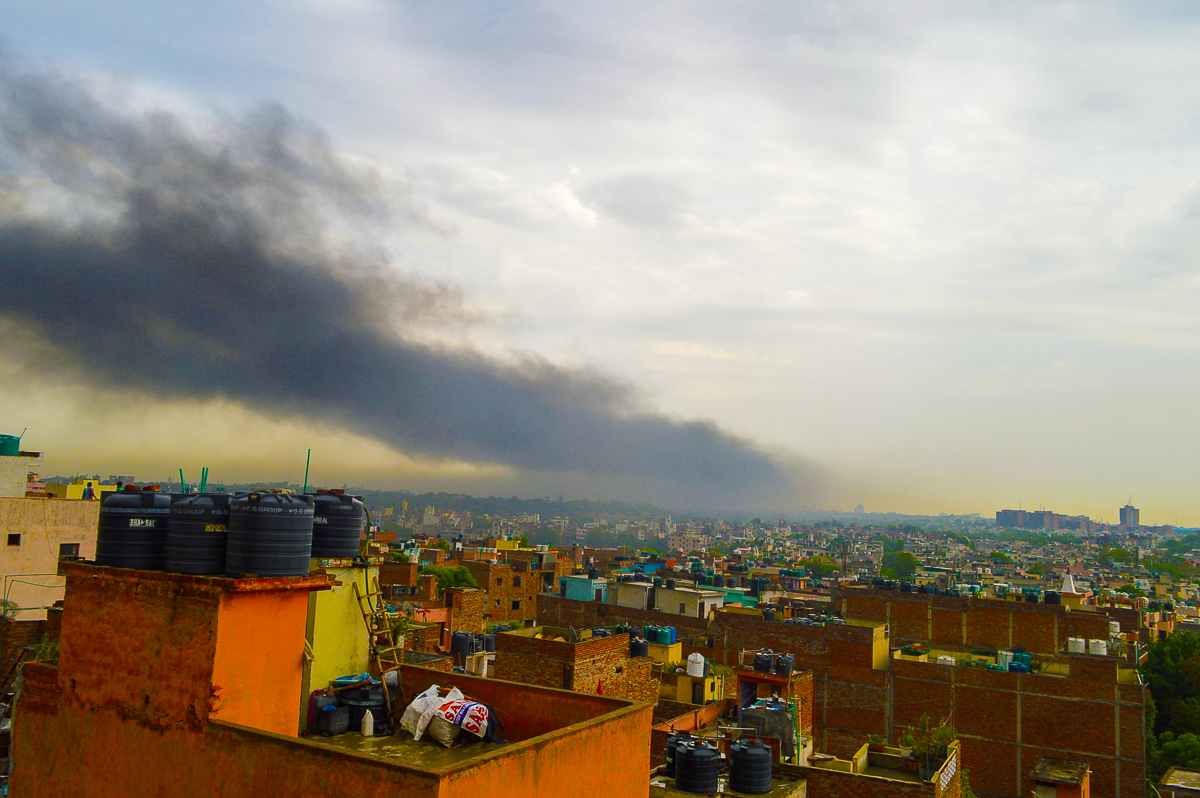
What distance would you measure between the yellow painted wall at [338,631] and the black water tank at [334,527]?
1.51 ft

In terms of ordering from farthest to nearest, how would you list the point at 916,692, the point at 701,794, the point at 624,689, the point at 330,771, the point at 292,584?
the point at 916,692
the point at 624,689
the point at 701,794
the point at 292,584
the point at 330,771

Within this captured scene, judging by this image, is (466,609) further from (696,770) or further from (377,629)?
(377,629)

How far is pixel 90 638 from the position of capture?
28.3 feet

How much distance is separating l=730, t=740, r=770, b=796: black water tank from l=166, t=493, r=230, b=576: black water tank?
12477 mm

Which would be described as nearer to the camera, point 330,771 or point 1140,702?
point 330,771

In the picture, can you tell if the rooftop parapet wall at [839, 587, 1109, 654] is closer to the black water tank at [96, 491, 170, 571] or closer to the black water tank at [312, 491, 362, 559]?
A: the black water tank at [312, 491, 362, 559]

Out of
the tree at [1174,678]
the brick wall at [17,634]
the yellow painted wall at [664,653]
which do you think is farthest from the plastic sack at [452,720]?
the tree at [1174,678]

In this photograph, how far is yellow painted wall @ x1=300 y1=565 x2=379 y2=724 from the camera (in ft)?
36.8

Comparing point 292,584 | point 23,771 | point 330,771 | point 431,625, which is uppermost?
point 292,584

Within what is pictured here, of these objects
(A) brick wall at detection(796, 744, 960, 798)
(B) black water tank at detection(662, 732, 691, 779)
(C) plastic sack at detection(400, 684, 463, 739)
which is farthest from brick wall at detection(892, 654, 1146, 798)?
(C) plastic sack at detection(400, 684, 463, 739)

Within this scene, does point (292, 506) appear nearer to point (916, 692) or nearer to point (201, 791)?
point (201, 791)

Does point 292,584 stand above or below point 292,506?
below

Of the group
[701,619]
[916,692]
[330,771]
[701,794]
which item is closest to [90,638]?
[330,771]

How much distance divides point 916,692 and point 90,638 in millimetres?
44653
